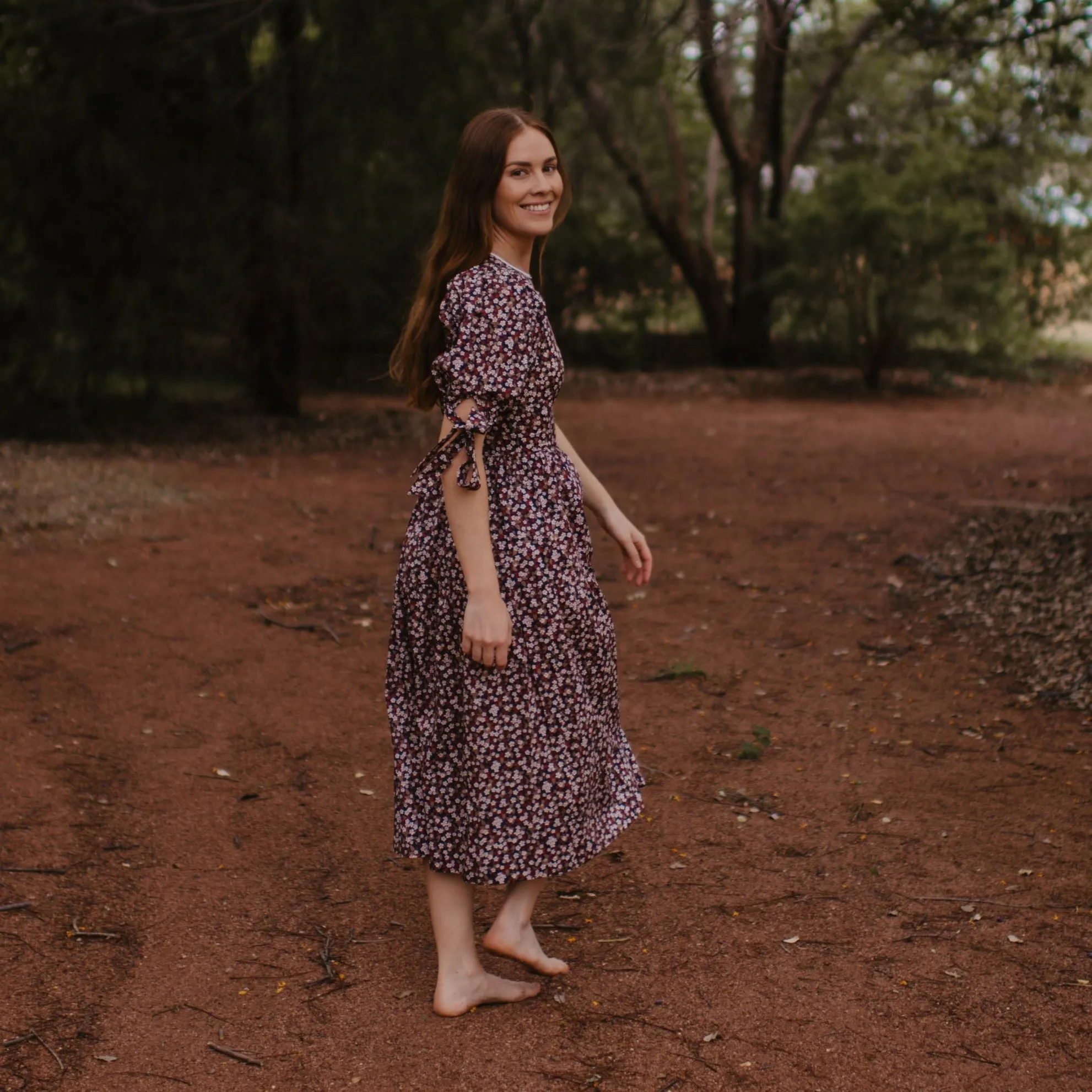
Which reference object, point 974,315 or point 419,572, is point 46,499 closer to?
point 419,572

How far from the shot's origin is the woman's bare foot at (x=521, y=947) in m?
3.06

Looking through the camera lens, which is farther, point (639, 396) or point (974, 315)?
point (639, 396)

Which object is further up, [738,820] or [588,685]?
[588,685]

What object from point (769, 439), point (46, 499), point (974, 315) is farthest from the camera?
point (974, 315)

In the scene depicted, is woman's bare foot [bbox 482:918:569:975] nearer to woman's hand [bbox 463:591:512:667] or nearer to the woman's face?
woman's hand [bbox 463:591:512:667]

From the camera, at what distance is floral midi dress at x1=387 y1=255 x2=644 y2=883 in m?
2.79

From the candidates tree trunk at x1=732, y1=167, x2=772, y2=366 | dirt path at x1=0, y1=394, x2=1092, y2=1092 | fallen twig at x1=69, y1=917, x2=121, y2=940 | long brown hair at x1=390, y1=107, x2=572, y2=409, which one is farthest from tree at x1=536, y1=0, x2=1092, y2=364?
fallen twig at x1=69, y1=917, x2=121, y2=940

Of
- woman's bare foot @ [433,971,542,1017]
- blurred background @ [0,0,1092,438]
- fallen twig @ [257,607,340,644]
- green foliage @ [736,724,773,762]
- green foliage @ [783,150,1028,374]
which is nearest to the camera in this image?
woman's bare foot @ [433,971,542,1017]

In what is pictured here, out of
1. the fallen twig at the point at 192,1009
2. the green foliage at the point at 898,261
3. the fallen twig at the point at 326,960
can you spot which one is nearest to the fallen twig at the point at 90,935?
the fallen twig at the point at 192,1009

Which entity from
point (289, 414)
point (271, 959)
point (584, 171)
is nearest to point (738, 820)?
point (271, 959)

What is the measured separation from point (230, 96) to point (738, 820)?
9086mm

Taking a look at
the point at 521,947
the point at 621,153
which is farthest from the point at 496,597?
the point at 621,153

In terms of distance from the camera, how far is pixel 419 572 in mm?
2863

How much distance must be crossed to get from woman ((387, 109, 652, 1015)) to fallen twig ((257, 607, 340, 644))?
3200mm
